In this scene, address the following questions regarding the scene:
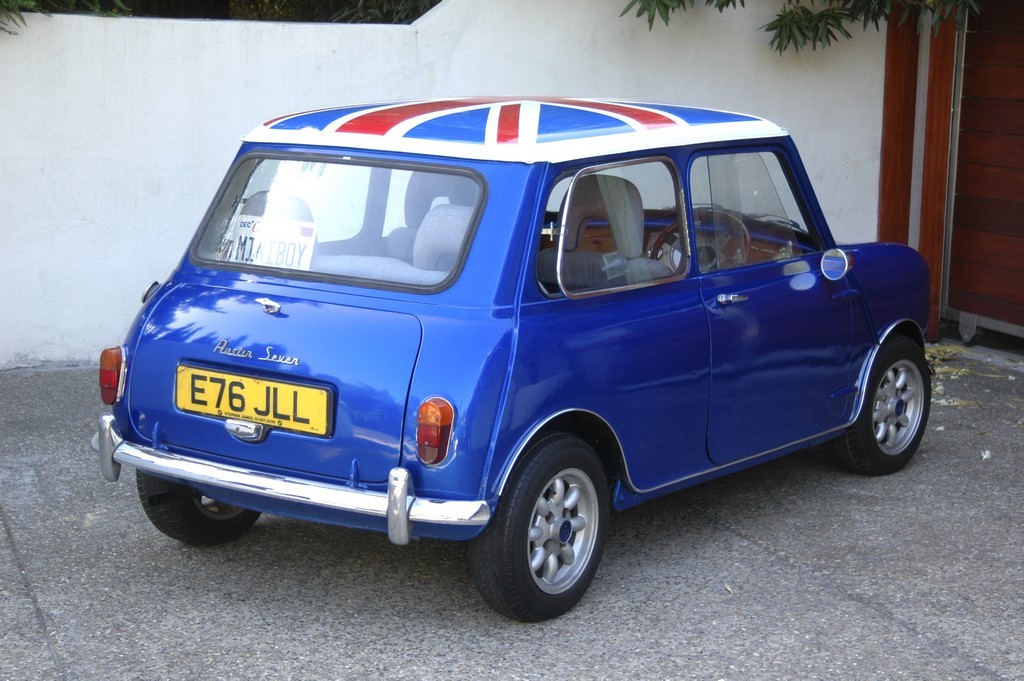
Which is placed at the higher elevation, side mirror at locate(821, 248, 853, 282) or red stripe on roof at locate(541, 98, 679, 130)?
red stripe on roof at locate(541, 98, 679, 130)

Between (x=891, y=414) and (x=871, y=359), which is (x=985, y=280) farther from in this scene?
(x=871, y=359)

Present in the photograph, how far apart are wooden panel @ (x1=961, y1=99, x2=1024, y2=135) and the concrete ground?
10.5ft

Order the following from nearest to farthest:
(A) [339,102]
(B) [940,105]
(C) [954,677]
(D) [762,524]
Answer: (C) [954,677], (D) [762,524], (A) [339,102], (B) [940,105]

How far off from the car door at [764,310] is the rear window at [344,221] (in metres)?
1.11

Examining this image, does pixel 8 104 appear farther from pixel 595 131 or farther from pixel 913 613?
pixel 913 613

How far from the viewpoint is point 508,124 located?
462 cm

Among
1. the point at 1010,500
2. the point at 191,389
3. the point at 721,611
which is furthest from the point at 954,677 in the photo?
the point at 191,389

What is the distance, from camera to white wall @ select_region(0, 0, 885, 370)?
24.4 feet

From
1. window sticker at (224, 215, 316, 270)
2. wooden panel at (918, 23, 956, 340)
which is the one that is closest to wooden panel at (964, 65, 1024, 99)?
wooden panel at (918, 23, 956, 340)

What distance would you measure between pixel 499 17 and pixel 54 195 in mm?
2877

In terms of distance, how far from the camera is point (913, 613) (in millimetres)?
4570

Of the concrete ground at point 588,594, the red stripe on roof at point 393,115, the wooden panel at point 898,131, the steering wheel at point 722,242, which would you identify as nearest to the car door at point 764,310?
the steering wheel at point 722,242

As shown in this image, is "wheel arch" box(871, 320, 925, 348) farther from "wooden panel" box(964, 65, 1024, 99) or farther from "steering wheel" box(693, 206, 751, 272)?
"wooden panel" box(964, 65, 1024, 99)

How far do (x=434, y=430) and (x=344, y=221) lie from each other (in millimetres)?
990
